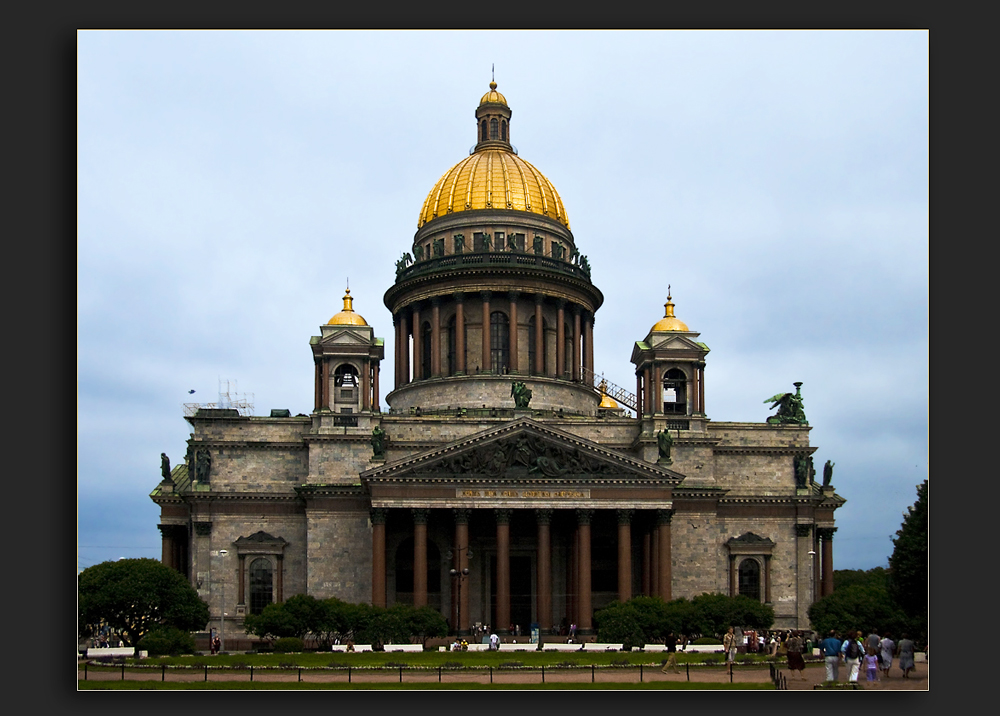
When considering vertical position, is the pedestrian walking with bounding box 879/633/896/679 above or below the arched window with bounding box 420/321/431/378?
below

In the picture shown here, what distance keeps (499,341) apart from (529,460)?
1904 cm

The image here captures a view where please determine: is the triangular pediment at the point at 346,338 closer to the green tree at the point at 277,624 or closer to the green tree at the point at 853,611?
the green tree at the point at 277,624

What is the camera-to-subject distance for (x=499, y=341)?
9606 cm

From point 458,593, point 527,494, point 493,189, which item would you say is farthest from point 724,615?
point 493,189

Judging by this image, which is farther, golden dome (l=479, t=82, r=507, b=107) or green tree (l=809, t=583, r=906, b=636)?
golden dome (l=479, t=82, r=507, b=107)

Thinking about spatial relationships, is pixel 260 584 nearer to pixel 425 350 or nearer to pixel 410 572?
pixel 410 572

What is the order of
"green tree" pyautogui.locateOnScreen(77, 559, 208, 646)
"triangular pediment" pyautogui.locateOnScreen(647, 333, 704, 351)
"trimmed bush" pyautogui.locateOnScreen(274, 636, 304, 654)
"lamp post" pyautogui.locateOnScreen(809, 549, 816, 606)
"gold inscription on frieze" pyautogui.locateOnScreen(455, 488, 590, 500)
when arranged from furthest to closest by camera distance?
"triangular pediment" pyautogui.locateOnScreen(647, 333, 704, 351), "lamp post" pyautogui.locateOnScreen(809, 549, 816, 606), "gold inscription on frieze" pyautogui.locateOnScreen(455, 488, 590, 500), "green tree" pyautogui.locateOnScreen(77, 559, 208, 646), "trimmed bush" pyautogui.locateOnScreen(274, 636, 304, 654)

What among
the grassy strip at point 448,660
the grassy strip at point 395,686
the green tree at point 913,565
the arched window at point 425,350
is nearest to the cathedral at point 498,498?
the arched window at point 425,350

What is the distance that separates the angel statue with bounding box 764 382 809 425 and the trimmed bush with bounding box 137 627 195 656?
143ft

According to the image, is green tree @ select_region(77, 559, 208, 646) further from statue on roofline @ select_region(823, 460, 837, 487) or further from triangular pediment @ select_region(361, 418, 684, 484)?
statue on roofline @ select_region(823, 460, 837, 487)

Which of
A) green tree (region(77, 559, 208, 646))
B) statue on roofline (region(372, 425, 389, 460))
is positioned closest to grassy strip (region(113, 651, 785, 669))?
green tree (region(77, 559, 208, 646))

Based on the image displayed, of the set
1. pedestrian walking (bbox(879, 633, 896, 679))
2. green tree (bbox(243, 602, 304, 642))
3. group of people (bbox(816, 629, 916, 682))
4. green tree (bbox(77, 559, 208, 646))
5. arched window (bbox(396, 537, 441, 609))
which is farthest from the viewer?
arched window (bbox(396, 537, 441, 609))

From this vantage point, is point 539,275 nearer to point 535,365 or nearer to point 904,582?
point 535,365

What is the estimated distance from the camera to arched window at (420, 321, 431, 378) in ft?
319
